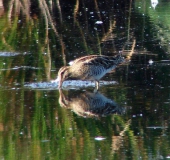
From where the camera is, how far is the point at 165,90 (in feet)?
30.0

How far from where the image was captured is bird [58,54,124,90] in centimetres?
974

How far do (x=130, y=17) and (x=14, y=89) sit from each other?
6.12 meters

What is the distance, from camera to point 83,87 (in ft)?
32.2

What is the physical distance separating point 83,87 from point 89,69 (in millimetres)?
274

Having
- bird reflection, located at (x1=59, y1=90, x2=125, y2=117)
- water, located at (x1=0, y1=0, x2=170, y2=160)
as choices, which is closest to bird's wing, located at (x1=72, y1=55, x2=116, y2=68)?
water, located at (x1=0, y1=0, x2=170, y2=160)

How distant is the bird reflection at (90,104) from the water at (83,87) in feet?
0.04

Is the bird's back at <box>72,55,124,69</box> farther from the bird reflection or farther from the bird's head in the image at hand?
the bird reflection

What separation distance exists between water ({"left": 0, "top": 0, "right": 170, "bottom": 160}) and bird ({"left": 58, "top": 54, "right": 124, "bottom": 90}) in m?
0.15

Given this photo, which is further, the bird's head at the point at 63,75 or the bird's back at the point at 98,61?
the bird's back at the point at 98,61

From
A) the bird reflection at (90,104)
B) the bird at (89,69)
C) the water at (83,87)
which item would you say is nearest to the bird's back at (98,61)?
the bird at (89,69)

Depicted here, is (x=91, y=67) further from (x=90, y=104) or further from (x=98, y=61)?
(x=90, y=104)

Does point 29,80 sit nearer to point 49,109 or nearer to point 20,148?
point 49,109

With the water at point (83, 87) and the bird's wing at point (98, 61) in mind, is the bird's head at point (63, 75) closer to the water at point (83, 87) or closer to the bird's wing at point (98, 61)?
the water at point (83, 87)

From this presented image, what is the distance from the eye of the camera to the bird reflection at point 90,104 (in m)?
8.32
